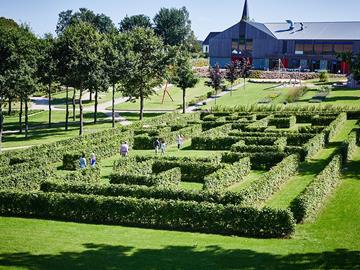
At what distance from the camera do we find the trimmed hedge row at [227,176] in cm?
2866

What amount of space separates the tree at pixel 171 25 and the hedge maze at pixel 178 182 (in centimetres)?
10894

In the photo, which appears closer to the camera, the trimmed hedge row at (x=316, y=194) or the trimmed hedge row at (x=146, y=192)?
the trimmed hedge row at (x=316, y=194)

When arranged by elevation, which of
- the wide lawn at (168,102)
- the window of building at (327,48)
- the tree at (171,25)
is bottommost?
the wide lawn at (168,102)

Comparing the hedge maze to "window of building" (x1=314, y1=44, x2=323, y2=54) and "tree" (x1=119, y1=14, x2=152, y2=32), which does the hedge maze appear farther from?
"tree" (x1=119, y1=14, x2=152, y2=32)

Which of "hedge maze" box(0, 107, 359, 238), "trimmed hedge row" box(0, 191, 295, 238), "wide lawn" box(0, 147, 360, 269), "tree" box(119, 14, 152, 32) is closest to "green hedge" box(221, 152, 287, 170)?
"hedge maze" box(0, 107, 359, 238)

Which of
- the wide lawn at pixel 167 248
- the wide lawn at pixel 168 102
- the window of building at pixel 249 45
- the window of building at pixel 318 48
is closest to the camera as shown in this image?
the wide lawn at pixel 167 248

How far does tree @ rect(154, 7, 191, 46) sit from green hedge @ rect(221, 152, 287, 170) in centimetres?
12217

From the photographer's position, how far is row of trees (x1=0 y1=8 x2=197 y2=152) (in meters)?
50.3

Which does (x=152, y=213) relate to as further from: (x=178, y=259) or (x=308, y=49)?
(x=308, y=49)

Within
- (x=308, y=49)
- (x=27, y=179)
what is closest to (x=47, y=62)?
(x=27, y=179)

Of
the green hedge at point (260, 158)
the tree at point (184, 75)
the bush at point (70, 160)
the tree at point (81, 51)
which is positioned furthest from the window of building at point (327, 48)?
the bush at point (70, 160)

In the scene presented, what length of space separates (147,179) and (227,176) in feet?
17.7

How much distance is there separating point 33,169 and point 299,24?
99966 millimetres

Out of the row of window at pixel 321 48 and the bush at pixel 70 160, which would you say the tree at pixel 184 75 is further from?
the row of window at pixel 321 48
